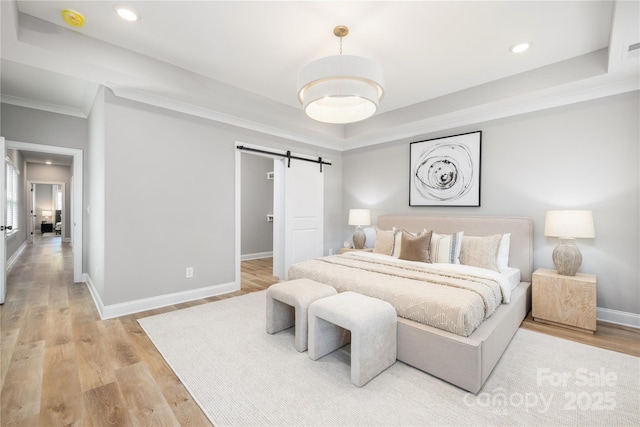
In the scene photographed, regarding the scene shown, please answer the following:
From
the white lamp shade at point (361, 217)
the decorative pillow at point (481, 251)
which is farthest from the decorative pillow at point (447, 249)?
the white lamp shade at point (361, 217)

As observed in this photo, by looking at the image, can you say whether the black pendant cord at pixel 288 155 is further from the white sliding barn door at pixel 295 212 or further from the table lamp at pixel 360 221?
the table lamp at pixel 360 221

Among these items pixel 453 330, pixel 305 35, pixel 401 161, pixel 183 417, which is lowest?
pixel 183 417

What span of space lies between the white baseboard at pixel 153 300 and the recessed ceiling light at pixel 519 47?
14.0ft

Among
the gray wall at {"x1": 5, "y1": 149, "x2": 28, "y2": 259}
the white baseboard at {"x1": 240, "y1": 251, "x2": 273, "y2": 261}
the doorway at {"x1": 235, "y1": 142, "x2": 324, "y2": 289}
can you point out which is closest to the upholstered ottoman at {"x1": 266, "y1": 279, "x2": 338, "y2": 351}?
the doorway at {"x1": 235, "y1": 142, "x2": 324, "y2": 289}

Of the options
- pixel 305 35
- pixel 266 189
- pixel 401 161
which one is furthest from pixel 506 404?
pixel 266 189

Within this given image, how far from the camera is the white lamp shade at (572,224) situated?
2.75 meters

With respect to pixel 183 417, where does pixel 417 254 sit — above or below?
above

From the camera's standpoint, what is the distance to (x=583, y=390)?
6.09 ft

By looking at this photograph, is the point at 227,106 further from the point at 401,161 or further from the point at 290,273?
the point at 401,161

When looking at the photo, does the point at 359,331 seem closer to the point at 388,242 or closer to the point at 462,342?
the point at 462,342

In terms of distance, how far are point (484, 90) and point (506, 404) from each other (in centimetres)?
325

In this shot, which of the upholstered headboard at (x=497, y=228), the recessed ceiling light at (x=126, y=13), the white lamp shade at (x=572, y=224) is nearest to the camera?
the recessed ceiling light at (x=126, y=13)

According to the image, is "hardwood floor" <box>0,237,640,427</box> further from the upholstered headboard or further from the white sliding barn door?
the white sliding barn door

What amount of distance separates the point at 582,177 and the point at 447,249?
5.30ft
